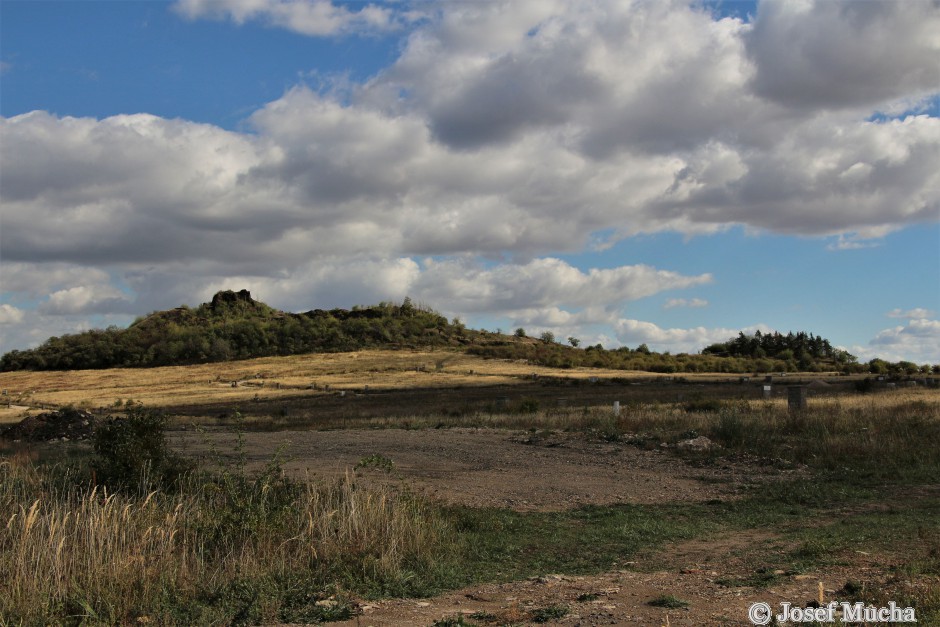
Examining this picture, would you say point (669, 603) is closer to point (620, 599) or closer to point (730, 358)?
point (620, 599)

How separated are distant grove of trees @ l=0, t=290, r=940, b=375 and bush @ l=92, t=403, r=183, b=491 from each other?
248 ft

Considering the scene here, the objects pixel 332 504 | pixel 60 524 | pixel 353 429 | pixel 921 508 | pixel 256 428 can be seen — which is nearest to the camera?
pixel 60 524

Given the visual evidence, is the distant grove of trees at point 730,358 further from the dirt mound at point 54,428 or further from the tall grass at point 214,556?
the tall grass at point 214,556

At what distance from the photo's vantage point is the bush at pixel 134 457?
13.0 m

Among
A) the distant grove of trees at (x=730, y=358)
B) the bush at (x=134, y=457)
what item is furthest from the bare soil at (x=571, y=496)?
the distant grove of trees at (x=730, y=358)

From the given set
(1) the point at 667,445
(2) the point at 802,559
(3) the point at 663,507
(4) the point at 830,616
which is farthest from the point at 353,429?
(4) the point at 830,616

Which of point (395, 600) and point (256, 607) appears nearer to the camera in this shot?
point (256, 607)

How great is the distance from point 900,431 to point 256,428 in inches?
970

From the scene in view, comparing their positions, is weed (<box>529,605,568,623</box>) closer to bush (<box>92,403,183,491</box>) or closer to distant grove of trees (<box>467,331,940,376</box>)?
bush (<box>92,403,183,491</box>)

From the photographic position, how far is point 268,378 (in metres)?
75.2

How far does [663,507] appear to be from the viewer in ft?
45.7

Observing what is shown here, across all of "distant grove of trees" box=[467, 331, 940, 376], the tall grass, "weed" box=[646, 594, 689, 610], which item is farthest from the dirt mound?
"distant grove of trees" box=[467, 331, 940, 376]

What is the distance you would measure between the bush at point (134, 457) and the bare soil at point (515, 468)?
0.93m

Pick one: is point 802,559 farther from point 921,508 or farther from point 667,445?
point 667,445
